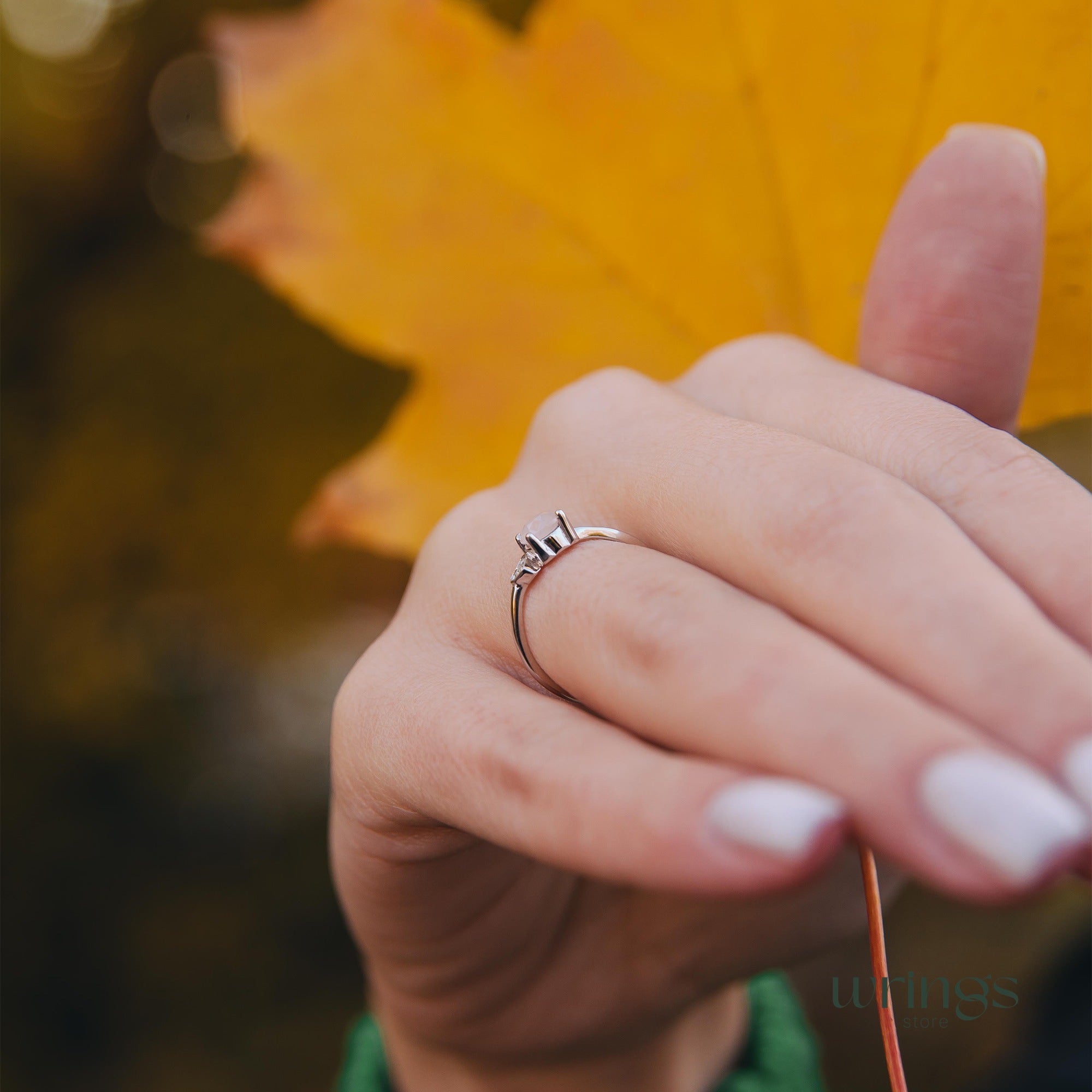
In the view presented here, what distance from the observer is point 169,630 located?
88 centimetres

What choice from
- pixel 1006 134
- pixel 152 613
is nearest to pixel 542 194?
pixel 1006 134

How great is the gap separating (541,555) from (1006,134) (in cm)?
29

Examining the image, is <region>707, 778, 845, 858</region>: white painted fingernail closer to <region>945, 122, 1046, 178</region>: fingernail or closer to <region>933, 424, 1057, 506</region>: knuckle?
<region>933, 424, 1057, 506</region>: knuckle

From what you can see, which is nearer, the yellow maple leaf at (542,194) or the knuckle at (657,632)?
the knuckle at (657,632)

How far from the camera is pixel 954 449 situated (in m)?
0.29

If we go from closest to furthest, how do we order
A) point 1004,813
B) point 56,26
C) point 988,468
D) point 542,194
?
point 1004,813, point 988,468, point 542,194, point 56,26

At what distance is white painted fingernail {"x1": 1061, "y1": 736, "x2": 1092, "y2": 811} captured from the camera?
0.60ft

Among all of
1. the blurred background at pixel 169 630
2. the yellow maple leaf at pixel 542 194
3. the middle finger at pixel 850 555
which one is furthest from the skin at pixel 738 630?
the blurred background at pixel 169 630

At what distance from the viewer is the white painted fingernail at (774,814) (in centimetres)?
19

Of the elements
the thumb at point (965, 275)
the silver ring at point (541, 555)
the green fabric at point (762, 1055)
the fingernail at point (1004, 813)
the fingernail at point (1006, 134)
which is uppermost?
the fingernail at point (1006, 134)

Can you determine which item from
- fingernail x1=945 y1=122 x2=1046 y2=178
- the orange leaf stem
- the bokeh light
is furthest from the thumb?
the bokeh light

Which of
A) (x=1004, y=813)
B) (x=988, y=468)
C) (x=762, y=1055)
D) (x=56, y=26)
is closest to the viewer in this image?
(x=1004, y=813)

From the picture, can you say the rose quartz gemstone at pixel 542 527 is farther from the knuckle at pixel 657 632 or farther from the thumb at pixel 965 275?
the thumb at pixel 965 275

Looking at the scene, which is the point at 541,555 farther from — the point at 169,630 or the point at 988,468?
the point at 169,630
